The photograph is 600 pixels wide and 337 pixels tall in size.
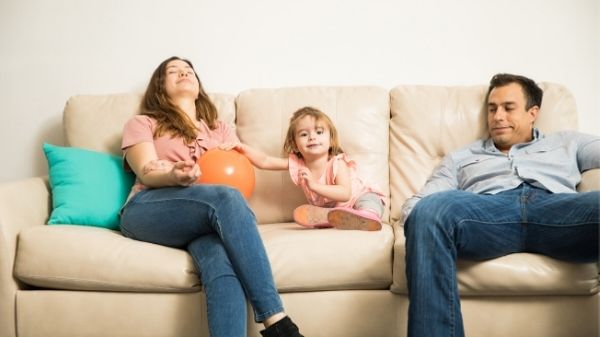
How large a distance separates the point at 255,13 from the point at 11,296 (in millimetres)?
1616

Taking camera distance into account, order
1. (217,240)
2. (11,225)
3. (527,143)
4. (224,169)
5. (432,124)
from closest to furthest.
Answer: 1. (217,240)
2. (11,225)
3. (224,169)
4. (527,143)
5. (432,124)

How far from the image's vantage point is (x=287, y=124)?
232 cm

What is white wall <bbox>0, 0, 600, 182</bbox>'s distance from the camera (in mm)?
2531

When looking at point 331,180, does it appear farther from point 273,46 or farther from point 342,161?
point 273,46

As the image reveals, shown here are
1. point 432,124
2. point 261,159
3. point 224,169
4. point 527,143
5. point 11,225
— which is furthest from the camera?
point 432,124

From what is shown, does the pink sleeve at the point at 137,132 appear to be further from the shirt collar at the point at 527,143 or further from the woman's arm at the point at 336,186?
the shirt collar at the point at 527,143

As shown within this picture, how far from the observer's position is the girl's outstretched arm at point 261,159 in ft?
7.01

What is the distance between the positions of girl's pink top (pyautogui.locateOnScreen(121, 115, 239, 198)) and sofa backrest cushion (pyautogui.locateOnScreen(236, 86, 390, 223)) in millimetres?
252

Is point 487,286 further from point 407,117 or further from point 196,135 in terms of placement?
point 196,135

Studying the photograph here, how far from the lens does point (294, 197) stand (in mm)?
2254

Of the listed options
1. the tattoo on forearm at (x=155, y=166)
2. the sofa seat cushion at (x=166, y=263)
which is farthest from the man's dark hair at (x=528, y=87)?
the tattoo on forearm at (x=155, y=166)

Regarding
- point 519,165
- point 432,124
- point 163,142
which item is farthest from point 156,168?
point 519,165

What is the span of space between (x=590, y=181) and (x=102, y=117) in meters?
1.95

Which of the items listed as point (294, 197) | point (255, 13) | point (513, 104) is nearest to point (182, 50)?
point (255, 13)
